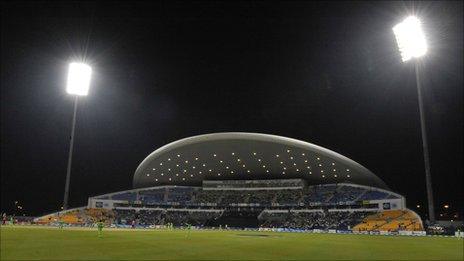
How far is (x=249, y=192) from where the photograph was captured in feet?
298

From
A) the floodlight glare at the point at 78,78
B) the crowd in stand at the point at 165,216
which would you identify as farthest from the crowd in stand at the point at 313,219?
the floodlight glare at the point at 78,78

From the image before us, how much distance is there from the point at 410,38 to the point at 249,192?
64.1 m

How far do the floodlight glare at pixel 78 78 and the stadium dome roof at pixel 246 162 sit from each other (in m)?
30.5

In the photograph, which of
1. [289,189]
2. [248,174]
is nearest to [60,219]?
[248,174]

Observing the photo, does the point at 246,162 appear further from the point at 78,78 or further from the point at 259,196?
the point at 78,78

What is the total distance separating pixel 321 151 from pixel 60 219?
5218 centimetres

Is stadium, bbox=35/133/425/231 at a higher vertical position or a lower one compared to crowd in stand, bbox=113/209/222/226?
higher

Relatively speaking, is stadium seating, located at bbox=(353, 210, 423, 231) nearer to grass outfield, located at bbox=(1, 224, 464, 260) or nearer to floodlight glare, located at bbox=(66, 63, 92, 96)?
grass outfield, located at bbox=(1, 224, 464, 260)

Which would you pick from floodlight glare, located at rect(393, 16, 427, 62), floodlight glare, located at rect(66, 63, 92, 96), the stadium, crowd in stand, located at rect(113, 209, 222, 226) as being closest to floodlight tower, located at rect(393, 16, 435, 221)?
floodlight glare, located at rect(393, 16, 427, 62)

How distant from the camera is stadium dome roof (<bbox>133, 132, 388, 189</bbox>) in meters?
73.1

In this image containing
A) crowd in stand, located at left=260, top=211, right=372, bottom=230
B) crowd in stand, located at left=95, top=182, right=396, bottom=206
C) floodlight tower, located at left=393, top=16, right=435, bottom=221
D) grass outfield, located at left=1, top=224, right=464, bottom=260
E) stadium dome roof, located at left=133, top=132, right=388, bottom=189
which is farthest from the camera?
crowd in stand, located at left=95, top=182, right=396, bottom=206

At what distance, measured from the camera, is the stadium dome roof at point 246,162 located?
73125 mm

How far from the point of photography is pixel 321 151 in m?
72.6

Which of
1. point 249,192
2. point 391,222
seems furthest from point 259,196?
point 391,222
